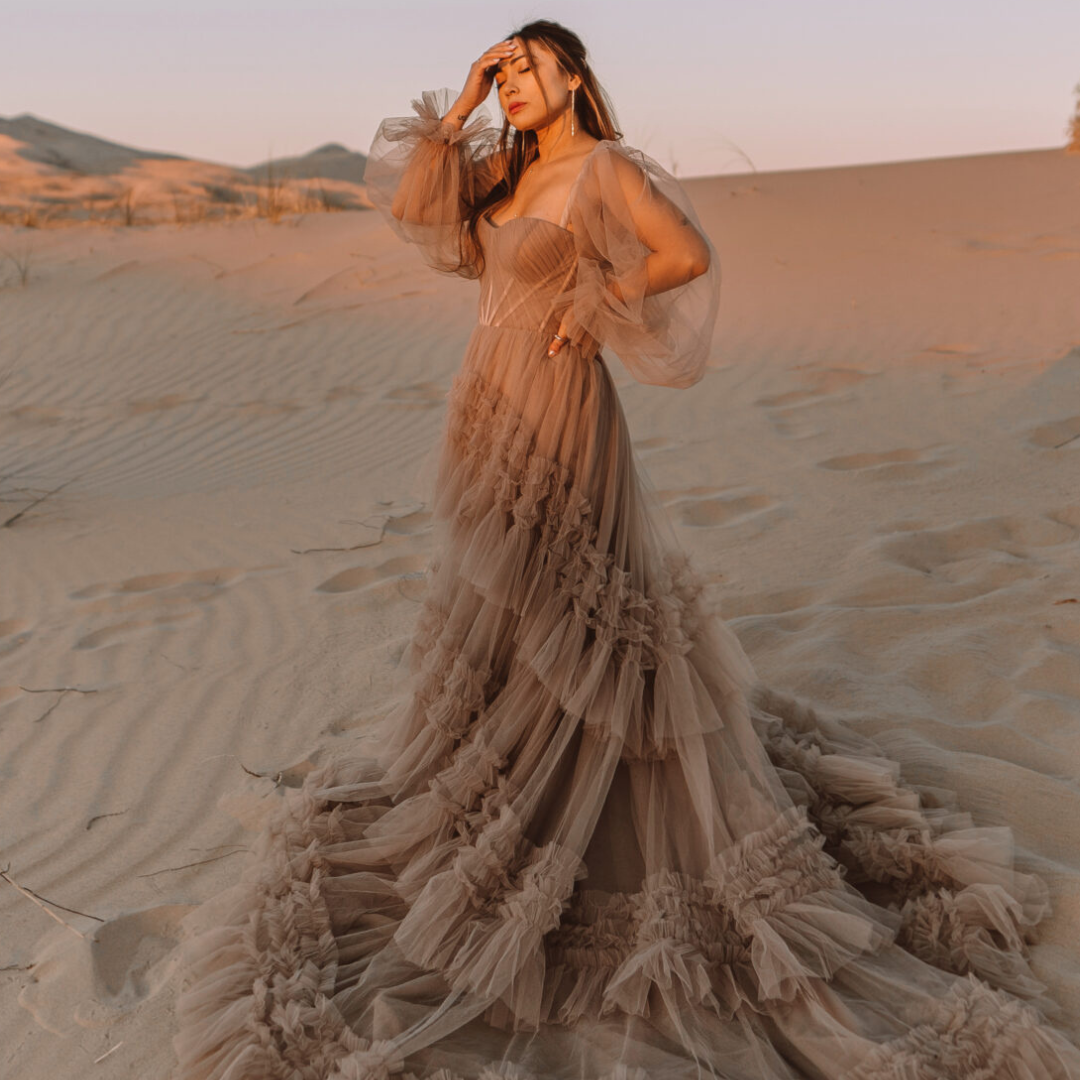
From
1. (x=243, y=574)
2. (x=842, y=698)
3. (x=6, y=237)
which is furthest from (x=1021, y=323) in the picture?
(x=6, y=237)

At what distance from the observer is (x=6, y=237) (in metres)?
10.4

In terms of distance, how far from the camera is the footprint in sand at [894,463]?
16.1 feet

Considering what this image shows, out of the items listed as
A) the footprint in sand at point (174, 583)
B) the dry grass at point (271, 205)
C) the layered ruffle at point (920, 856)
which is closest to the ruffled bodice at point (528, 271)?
the layered ruffle at point (920, 856)

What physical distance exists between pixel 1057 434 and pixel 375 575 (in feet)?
11.1

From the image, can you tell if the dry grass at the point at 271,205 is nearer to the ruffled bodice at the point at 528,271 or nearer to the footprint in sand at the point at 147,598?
the footprint in sand at the point at 147,598

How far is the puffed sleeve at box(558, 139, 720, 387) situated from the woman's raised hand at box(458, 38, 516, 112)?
0.38m

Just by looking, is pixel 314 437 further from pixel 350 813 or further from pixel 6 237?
pixel 6 237

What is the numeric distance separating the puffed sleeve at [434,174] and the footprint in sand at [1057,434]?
359cm

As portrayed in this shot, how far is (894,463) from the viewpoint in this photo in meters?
5.03

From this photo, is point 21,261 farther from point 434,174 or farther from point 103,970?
point 103,970

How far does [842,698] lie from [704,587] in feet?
3.16

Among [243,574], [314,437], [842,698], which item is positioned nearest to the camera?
[842,698]

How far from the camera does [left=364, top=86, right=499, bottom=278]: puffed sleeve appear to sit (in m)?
2.43

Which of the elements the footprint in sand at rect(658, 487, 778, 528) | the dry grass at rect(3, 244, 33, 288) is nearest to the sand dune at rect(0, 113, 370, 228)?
the dry grass at rect(3, 244, 33, 288)
